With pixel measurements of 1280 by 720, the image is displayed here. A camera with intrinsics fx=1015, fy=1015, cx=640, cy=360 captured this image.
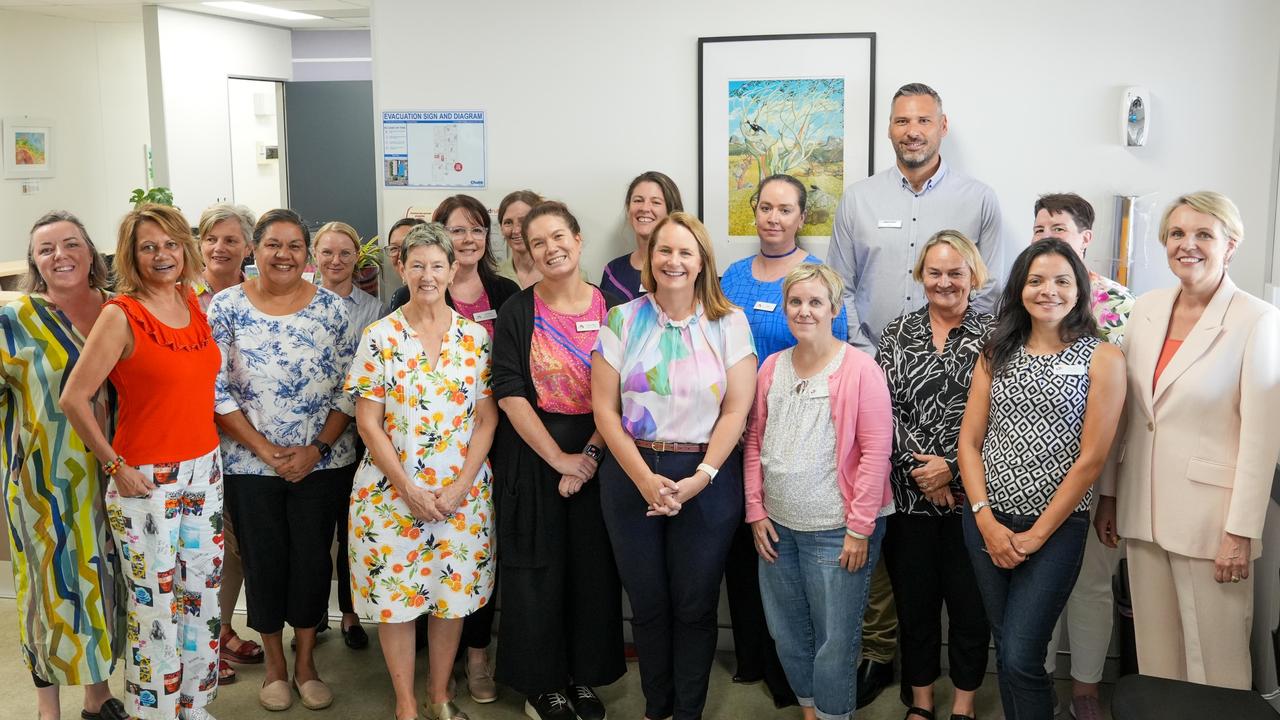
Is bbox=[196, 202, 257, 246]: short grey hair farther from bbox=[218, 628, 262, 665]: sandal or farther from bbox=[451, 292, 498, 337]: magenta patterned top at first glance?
bbox=[218, 628, 262, 665]: sandal

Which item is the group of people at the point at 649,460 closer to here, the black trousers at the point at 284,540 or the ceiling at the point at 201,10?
the black trousers at the point at 284,540

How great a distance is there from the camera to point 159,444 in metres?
2.93

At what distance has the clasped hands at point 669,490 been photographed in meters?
2.87

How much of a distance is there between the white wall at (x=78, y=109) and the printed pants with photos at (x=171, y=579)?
254 inches

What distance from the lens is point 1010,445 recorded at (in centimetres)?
265

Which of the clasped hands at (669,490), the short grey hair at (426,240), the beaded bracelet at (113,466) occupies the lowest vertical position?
the clasped hands at (669,490)

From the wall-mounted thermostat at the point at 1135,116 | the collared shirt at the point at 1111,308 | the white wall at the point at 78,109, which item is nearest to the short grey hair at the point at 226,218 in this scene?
the collared shirt at the point at 1111,308

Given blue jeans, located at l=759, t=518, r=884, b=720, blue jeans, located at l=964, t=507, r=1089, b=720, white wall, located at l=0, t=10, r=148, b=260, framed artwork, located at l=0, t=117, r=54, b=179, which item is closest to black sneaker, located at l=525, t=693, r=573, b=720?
→ blue jeans, located at l=759, t=518, r=884, b=720

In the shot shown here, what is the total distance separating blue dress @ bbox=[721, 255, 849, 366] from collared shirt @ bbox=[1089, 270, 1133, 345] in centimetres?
76

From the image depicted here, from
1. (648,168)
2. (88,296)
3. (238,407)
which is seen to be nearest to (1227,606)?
(648,168)

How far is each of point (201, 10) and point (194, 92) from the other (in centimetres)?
60

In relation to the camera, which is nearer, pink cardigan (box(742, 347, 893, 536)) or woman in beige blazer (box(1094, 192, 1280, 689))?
woman in beige blazer (box(1094, 192, 1280, 689))

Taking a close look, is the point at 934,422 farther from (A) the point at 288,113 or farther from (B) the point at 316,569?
(A) the point at 288,113

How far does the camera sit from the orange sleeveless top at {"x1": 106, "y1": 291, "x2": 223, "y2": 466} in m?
2.89
